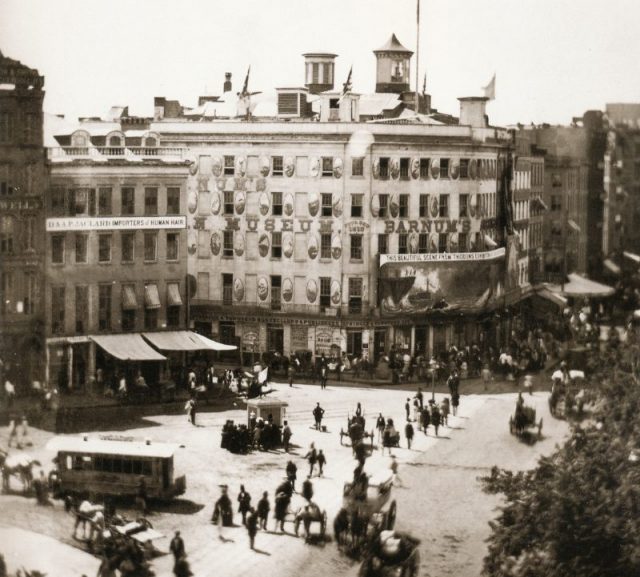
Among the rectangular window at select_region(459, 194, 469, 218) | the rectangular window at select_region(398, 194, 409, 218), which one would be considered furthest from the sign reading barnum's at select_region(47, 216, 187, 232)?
the rectangular window at select_region(459, 194, 469, 218)

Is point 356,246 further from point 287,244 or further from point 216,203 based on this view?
point 216,203

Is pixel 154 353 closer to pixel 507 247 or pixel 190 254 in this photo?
pixel 190 254

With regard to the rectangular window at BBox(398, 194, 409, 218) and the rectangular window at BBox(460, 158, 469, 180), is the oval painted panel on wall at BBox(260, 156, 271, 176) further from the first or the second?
the rectangular window at BBox(460, 158, 469, 180)

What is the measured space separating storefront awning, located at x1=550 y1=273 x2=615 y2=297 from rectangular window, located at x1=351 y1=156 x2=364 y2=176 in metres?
1.91

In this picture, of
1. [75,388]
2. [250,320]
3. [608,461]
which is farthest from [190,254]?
[608,461]

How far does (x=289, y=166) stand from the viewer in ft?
30.8

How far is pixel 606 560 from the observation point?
9664 millimetres

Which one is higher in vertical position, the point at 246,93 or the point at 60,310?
the point at 246,93

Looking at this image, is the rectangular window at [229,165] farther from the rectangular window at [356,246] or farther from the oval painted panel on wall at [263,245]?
the rectangular window at [356,246]

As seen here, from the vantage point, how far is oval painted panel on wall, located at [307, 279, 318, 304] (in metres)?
9.45

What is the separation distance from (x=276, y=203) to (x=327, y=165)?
0.45 metres

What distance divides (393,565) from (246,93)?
3.53m

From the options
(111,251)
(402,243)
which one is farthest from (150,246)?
(402,243)

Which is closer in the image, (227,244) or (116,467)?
(116,467)
